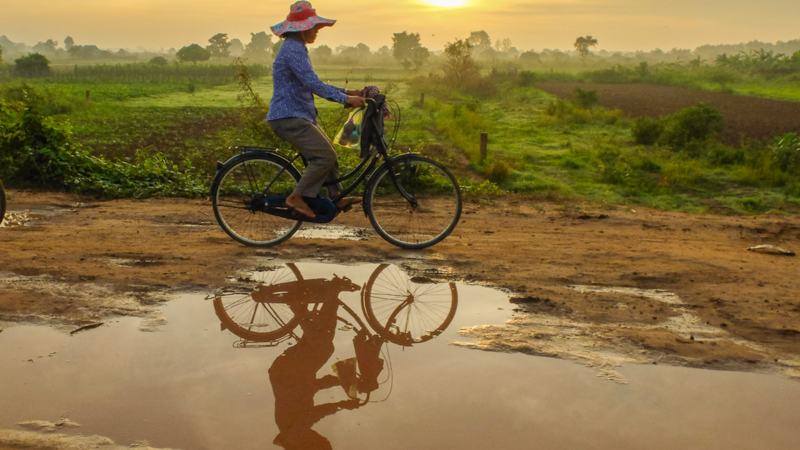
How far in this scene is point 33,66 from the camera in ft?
184

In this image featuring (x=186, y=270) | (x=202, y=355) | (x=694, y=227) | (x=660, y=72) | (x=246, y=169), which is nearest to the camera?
(x=202, y=355)

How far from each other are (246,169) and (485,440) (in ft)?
13.8

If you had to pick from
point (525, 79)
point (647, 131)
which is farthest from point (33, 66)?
point (647, 131)

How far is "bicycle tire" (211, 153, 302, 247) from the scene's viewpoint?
631 centimetres

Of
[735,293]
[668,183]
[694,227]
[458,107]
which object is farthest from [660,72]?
[735,293]

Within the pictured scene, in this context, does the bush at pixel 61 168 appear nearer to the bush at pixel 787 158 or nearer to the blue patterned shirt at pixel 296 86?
the blue patterned shirt at pixel 296 86

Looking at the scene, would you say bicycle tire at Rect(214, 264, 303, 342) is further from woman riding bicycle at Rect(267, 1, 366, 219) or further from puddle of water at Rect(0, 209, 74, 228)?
puddle of water at Rect(0, 209, 74, 228)

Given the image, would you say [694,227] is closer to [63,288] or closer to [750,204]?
[750,204]

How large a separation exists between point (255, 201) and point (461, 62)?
40.2 meters

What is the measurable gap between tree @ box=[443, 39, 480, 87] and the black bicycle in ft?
129

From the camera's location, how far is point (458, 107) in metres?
26.0

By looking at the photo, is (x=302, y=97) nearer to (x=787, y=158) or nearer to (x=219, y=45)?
(x=787, y=158)

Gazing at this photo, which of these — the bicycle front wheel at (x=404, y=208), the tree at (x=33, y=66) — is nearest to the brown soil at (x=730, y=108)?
the bicycle front wheel at (x=404, y=208)

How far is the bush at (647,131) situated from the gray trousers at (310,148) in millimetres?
14261
